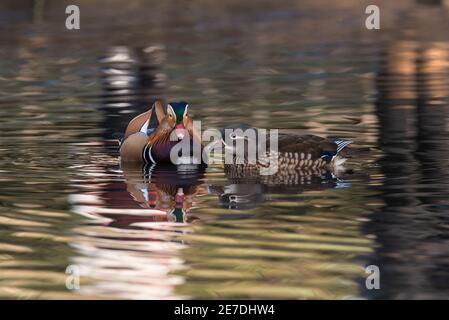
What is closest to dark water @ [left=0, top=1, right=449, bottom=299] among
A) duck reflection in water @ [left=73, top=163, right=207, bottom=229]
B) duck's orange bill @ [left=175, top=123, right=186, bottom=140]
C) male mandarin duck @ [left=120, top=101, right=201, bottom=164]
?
duck reflection in water @ [left=73, top=163, right=207, bottom=229]

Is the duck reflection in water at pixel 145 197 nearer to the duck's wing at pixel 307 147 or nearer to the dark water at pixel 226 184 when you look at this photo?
the dark water at pixel 226 184

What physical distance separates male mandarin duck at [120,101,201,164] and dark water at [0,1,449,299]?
0.74 feet

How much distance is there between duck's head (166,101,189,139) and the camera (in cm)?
1402

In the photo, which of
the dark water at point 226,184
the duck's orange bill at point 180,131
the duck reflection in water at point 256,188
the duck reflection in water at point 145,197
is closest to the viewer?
the dark water at point 226,184

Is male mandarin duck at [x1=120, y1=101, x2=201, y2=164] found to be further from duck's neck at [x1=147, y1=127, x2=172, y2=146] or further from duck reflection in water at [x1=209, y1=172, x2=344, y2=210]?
duck reflection in water at [x1=209, y1=172, x2=344, y2=210]

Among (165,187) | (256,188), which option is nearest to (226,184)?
(256,188)

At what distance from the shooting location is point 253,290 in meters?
8.91

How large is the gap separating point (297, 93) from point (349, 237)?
10194 mm

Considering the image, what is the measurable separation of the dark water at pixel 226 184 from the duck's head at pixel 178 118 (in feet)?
1.31

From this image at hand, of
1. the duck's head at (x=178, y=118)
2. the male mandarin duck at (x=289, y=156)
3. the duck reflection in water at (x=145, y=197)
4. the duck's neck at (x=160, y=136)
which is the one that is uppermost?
the duck's head at (x=178, y=118)

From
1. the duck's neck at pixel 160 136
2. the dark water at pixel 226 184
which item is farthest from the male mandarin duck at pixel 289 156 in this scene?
the duck's neck at pixel 160 136

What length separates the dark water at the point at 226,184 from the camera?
368 inches

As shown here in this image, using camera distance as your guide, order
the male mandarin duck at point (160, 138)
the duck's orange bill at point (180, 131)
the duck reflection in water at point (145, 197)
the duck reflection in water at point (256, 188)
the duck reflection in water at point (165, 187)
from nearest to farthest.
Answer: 1. the duck reflection in water at point (145, 197)
2. the duck reflection in water at point (165, 187)
3. the duck reflection in water at point (256, 188)
4. the duck's orange bill at point (180, 131)
5. the male mandarin duck at point (160, 138)

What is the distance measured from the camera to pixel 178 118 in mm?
14109
